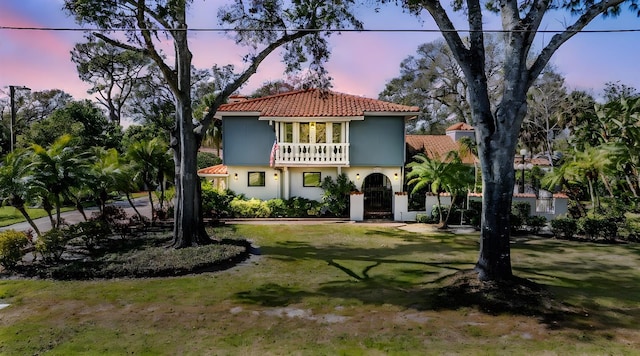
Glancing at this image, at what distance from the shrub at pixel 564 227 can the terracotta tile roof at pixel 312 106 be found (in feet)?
27.8

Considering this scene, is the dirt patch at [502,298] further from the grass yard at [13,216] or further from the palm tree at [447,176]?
the grass yard at [13,216]

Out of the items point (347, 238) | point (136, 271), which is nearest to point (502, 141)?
point (347, 238)

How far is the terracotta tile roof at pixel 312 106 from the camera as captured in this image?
21.2 meters

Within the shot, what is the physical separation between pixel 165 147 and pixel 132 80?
97.6 feet

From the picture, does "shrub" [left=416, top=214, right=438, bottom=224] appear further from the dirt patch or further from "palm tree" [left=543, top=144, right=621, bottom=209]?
the dirt patch

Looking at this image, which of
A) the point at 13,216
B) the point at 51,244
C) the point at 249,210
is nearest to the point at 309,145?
the point at 249,210

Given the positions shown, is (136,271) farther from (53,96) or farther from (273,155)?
(53,96)

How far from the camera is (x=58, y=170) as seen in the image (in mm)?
12133

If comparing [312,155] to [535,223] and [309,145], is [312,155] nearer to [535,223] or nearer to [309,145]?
[309,145]

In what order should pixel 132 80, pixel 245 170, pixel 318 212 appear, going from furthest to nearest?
pixel 132 80
pixel 245 170
pixel 318 212

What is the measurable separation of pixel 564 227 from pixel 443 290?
32.5 ft

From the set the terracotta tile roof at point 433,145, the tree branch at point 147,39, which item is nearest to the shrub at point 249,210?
the tree branch at point 147,39

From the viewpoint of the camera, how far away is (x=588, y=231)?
51.1 ft

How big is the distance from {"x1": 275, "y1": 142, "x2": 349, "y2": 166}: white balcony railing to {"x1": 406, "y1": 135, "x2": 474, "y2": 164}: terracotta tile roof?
6.92m
